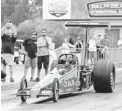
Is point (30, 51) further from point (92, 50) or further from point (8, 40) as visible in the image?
point (92, 50)

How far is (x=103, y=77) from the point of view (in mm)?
14602

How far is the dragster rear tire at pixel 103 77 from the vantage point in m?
14.6

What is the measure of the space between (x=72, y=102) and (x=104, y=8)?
3848 centimetres

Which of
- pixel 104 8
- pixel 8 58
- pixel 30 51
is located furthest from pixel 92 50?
pixel 104 8

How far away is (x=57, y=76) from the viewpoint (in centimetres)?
1312

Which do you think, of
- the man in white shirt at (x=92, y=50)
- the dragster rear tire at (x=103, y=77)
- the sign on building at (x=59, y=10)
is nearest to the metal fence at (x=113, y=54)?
the man in white shirt at (x=92, y=50)

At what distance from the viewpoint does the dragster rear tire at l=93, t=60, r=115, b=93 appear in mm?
14609

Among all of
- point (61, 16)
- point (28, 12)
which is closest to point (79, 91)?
point (61, 16)

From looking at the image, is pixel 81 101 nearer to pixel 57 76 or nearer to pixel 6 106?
pixel 57 76

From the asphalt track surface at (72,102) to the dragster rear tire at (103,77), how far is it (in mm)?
225

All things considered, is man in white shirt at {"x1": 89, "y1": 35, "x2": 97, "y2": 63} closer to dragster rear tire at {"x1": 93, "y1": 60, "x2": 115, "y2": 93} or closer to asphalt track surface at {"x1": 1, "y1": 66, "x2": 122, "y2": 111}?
asphalt track surface at {"x1": 1, "y1": 66, "x2": 122, "y2": 111}

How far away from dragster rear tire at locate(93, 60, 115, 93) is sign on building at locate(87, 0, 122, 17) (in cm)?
3553

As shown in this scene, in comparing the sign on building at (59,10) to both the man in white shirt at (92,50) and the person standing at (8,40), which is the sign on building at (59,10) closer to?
the man in white shirt at (92,50)

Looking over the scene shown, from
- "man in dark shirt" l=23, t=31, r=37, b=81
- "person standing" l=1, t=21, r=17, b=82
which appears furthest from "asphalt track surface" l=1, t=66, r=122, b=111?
"man in dark shirt" l=23, t=31, r=37, b=81
